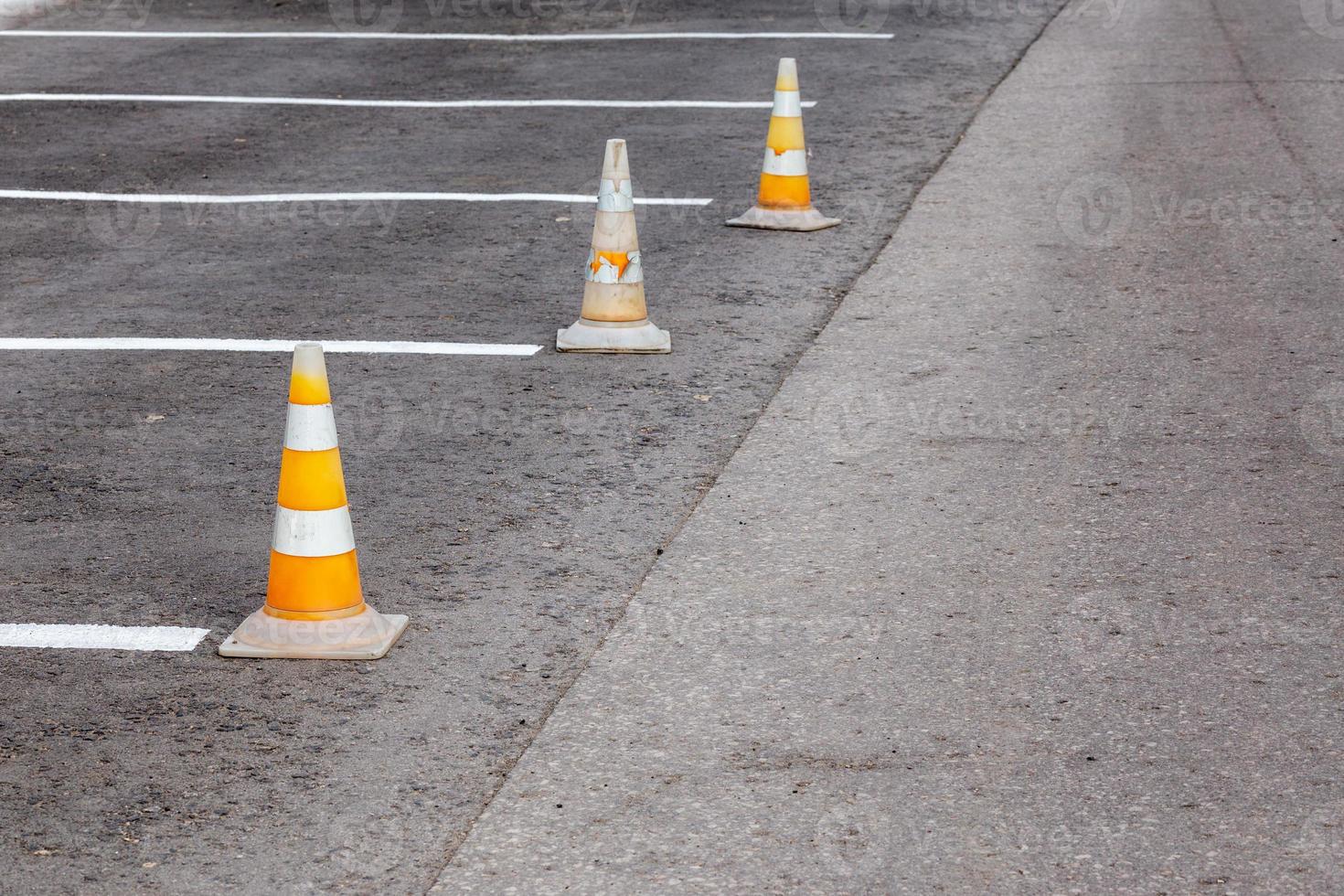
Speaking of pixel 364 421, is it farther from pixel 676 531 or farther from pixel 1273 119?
pixel 1273 119

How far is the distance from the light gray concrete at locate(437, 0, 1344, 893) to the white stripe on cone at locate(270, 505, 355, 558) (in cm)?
81

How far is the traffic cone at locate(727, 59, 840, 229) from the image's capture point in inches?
360

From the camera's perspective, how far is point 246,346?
7.36 m

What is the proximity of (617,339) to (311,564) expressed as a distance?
115 inches

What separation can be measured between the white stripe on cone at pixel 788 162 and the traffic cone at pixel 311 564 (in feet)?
16.7

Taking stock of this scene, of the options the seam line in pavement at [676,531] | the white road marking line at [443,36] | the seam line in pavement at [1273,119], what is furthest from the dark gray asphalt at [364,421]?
the seam line in pavement at [1273,119]

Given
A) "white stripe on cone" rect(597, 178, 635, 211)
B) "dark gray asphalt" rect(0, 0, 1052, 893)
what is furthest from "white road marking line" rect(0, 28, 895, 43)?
"white stripe on cone" rect(597, 178, 635, 211)

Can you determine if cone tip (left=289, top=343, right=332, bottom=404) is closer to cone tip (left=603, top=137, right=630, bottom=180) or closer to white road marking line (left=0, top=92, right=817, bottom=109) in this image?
cone tip (left=603, top=137, right=630, bottom=180)

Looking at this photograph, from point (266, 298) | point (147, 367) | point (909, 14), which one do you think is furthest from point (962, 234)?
point (909, 14)

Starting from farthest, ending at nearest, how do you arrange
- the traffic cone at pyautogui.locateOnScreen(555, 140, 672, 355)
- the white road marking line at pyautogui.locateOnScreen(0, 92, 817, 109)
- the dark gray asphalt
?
1. the white road marking line at pyautogui.locateOnScreen(0, 92, 817, 109)
2. the traffic cone at pyautogui.locateOnScreen(555, 140, 672, 355)
3. the dark gray asphalt

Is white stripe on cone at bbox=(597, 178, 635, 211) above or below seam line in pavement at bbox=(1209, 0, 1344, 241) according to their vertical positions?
above

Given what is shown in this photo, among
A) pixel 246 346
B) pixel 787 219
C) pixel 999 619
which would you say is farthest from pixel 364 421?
pixel 787 219

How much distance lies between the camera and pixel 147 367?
7.11 m

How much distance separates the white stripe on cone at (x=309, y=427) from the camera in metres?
4.51
